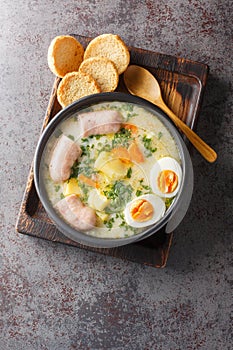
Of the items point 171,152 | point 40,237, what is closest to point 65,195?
point 40,237

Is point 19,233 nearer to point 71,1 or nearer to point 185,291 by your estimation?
point 185,291

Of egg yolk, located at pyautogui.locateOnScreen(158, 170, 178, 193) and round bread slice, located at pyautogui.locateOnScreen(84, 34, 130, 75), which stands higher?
round bread slice, located at pyautogui.locateOnScreen(84, 34, 130, 75)

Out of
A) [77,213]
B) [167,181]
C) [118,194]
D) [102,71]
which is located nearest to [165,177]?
[167,181]

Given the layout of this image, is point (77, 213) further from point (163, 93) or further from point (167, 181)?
point (163, 93)

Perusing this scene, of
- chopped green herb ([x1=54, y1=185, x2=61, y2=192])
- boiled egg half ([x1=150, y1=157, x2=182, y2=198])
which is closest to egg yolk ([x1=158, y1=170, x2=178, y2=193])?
boiled egg half ([x1=150, y1=157, x2=182, y2=198])

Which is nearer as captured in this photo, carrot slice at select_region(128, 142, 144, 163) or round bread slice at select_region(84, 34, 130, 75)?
carrot slice at select_region(128, 142, 144, 163)

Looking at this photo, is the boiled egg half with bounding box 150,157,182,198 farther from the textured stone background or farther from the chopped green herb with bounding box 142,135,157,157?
the textured stone background

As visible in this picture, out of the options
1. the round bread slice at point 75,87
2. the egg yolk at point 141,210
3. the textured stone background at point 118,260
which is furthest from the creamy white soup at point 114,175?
the textured stone background at point 118,260
